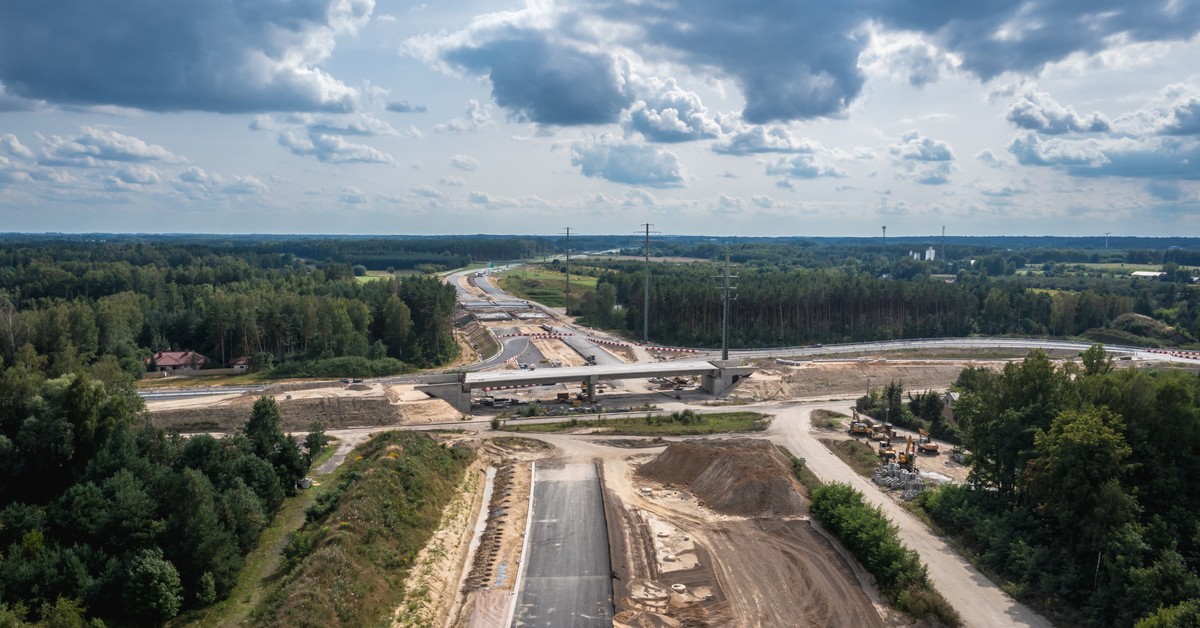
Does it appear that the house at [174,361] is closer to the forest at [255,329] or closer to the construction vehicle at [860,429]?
the forest at [255,329]

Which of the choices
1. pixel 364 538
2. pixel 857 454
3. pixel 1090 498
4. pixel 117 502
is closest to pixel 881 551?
pixel 1090 498

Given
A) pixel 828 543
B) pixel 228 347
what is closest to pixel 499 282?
pixel 228 347

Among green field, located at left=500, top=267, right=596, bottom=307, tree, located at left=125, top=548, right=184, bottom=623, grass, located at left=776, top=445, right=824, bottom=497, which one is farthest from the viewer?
green field, located at left=500, top=267, right=596, bottom=307

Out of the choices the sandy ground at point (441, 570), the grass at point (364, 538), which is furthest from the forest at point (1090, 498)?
the grass at point (364, 538)

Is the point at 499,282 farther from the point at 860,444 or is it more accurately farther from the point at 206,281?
the point at 860,444

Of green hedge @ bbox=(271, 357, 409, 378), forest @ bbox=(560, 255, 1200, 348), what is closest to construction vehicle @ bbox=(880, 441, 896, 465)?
forest @ bbox=(560, 255, 1200, 348)

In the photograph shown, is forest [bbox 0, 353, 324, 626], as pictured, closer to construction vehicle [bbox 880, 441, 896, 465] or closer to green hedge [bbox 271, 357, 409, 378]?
green hedge [bbox 271, 357, 409, 378]
